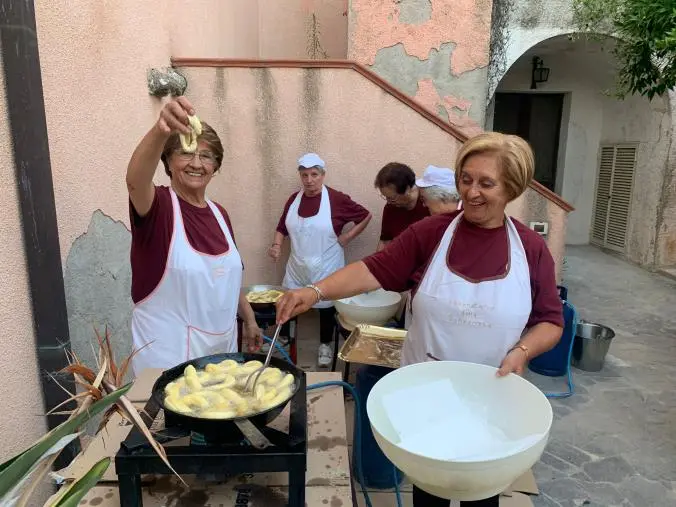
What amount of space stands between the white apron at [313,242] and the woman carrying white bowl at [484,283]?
87.9 inches

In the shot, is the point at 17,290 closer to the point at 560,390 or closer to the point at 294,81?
the point at 294,81

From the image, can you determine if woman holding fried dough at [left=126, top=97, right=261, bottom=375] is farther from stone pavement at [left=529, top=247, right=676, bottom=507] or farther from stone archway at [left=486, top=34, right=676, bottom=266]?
stone archway at [left=486, top=34, right=676, bottom=266]

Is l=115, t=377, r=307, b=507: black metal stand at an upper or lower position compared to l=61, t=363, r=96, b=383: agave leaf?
lower

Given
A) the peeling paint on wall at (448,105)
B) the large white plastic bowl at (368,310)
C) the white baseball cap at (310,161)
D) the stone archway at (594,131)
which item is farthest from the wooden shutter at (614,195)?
the large white plastic bowl at (368,310)

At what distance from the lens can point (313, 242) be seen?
160 inches

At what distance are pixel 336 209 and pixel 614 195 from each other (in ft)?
23.1

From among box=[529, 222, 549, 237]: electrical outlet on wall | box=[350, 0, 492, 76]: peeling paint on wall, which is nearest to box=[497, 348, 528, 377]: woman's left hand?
box=[529, 222, 549, 237]: electrical outlet on wall

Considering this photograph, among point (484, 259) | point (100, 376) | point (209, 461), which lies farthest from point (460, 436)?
point (100, 376)

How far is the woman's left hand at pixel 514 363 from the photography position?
1500 mm

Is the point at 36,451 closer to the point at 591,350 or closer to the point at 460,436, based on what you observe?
the point at 460,436

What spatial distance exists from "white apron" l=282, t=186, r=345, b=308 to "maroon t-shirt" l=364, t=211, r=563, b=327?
2.20 metres

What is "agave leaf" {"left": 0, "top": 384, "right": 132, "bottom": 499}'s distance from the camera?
0.75 metres

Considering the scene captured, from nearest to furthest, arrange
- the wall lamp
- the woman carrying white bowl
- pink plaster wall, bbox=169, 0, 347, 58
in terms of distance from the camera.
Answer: the woman carrying white bowl, pink plaster wall, bbox=169, 0, 347, 58, the wall lamp

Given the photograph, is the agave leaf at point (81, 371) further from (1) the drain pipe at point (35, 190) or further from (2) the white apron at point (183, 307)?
(1) the drain pipe at point (35, 190)
